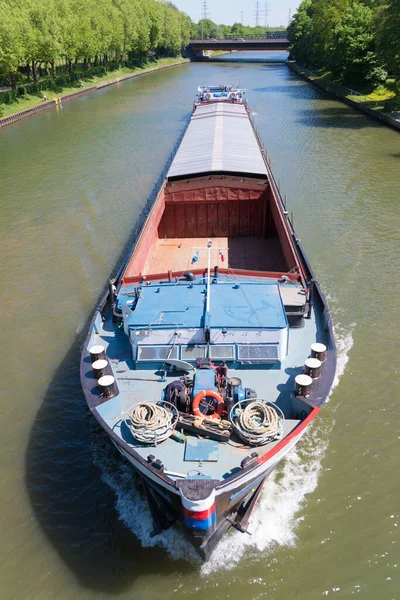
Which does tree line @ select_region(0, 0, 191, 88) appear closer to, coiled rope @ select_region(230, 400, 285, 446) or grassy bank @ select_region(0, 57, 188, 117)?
grassy bank @ select_region(0, 57, 188, 117)

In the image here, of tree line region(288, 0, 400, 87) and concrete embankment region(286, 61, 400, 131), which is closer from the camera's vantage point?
tree line region(288, 0, 400, 87)

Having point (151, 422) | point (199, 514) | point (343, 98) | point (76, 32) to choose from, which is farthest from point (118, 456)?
point (76, 32)

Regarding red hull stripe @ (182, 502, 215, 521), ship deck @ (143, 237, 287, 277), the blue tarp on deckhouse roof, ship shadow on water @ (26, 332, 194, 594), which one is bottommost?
ship shadow on water @ (26, 332, 194, 594)

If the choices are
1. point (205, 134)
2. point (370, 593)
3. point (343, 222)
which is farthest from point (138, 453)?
point (205, 134)

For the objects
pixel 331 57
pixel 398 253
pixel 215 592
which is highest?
pixel 331 57

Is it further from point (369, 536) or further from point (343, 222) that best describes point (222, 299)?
point (343, 222)

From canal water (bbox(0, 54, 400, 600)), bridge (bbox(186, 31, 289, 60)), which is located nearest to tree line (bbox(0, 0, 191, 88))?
bridge (bbox(186, 31, 289, 60))

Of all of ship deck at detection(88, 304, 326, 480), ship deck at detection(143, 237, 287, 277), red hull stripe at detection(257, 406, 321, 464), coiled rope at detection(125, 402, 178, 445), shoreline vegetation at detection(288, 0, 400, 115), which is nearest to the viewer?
red hull stripe at detection(257, 406, 321, 464)
